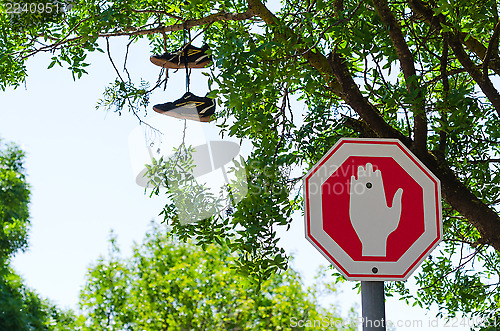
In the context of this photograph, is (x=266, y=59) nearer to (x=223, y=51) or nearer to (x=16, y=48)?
(x=223, y=51)

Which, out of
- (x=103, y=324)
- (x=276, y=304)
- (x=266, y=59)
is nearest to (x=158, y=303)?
(x=103, y=324)

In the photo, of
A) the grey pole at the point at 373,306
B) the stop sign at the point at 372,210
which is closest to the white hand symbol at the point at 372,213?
the stop sign at the point at 372,210

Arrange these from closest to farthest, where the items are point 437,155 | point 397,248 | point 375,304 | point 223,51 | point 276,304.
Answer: point 375,304 < point 397,248 < point 223,51 < point 437,155 < point 276,304

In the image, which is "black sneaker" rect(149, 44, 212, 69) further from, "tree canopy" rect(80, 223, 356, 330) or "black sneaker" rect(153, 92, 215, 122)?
"tree canopy" rect(80, 223, 356, 330)

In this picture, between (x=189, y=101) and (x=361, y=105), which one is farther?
(x=361, y=105)

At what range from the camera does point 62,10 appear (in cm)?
468

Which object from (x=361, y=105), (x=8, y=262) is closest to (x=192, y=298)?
(x=8, y=262)

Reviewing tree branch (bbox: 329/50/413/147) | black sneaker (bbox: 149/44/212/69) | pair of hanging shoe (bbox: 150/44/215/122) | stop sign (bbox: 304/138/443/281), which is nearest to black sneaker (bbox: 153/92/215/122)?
pair of hanging shoe (bbox: 150/44/215/122)

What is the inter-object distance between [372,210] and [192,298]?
1473cm

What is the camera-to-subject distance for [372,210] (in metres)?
2.04

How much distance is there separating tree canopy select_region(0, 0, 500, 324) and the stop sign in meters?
1.11

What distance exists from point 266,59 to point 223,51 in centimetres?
29

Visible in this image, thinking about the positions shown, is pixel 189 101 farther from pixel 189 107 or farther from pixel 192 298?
pixel 192 298

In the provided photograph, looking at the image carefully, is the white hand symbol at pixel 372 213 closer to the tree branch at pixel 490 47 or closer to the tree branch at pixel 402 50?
the tree branch at pixel 402 50
